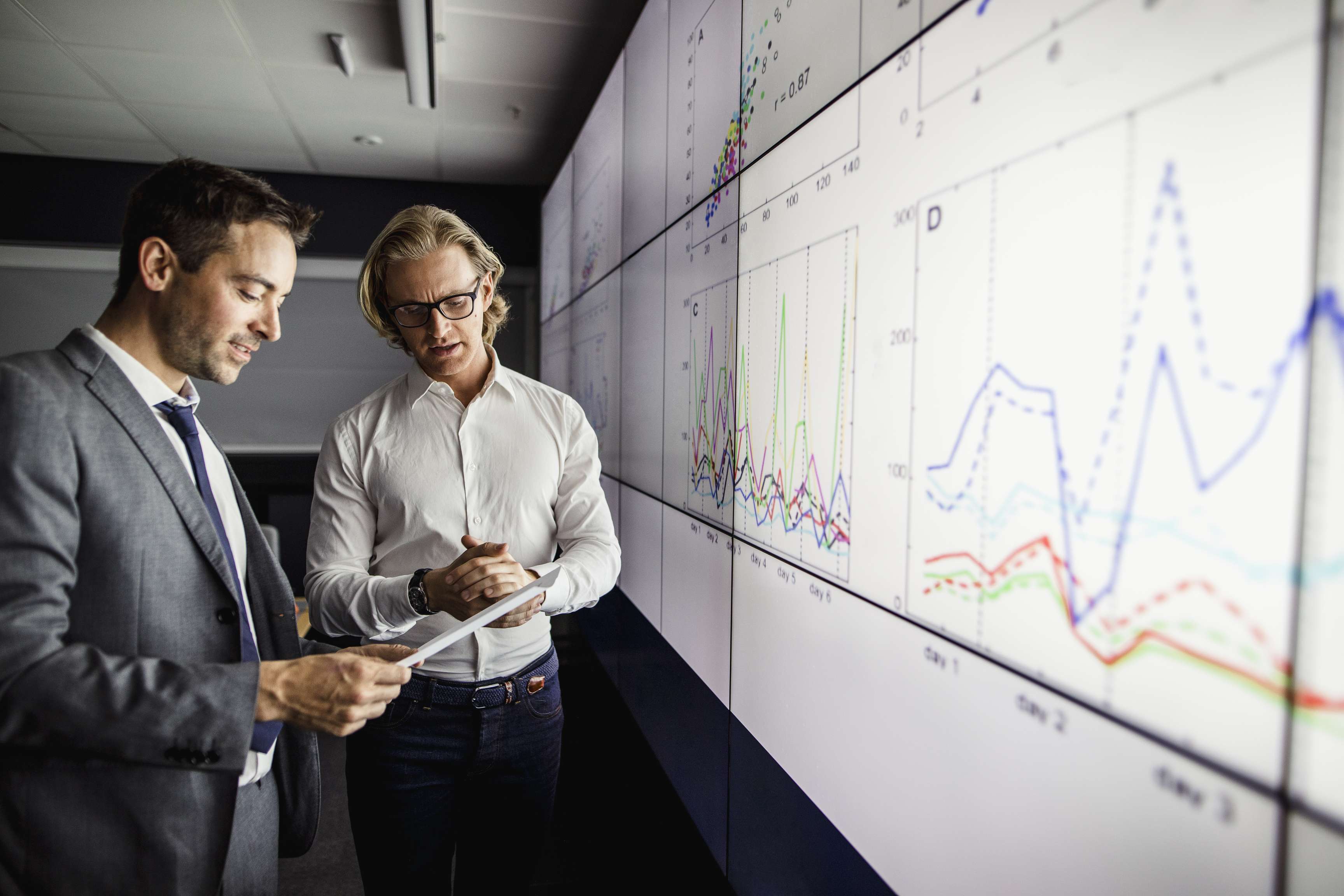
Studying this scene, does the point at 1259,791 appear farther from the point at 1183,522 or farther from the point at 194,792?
the point at 194,792

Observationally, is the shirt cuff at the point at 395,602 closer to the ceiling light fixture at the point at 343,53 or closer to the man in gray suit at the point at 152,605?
the man in gray suit at the point at 152,605

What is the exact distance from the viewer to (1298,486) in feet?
1.69

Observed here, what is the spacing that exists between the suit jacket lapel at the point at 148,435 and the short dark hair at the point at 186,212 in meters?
0.12

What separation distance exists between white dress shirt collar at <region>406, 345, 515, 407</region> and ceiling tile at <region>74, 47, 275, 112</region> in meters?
2.83

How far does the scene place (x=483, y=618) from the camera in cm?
100

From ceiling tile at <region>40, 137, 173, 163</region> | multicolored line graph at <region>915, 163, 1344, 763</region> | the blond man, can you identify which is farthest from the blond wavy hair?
ceiling tile at <region>40, 137, 173, 163</region>

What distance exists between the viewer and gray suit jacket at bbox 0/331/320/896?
0.81 meters

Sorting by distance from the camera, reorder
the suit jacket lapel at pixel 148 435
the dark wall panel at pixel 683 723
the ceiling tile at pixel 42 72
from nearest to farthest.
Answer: the suit jacket lapel at pixel 148 435 < the dark wall panel at pixel 683 723 < the ceiling tile at pixel 42 72

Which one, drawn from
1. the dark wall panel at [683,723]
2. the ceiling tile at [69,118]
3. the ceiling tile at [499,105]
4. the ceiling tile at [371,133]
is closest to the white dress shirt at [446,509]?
the dark wall panel at [683,723]

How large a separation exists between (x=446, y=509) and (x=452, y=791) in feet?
1.58

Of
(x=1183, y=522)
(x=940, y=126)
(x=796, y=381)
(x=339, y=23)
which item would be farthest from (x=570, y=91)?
(x=1183, y=522)

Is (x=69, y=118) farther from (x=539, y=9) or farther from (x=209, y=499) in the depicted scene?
(x=209, y=499)

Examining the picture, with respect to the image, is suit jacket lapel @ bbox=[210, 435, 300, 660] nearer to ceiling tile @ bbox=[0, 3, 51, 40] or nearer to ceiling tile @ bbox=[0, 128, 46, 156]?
ceiling tile @ bbox=[0, 3, 51, 40]

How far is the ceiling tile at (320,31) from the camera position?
Result: 2.88m
